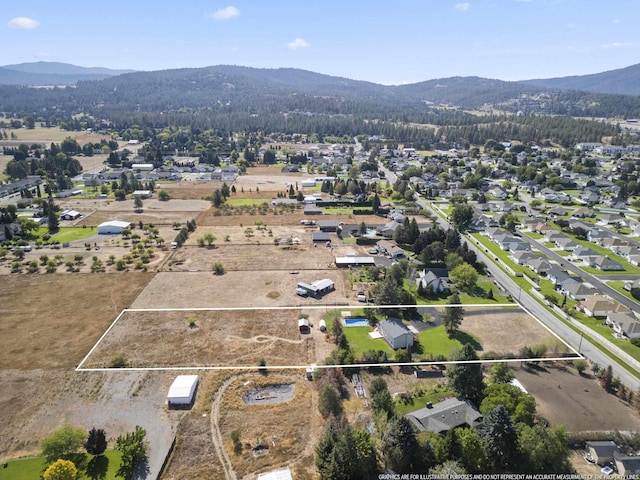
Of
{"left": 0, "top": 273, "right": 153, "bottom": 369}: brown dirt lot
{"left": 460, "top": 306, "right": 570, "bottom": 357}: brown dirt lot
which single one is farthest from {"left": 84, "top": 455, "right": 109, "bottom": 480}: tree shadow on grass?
{"left": 460, "top": 306, "right": 570, "bottom": 357}: brown dirt lot

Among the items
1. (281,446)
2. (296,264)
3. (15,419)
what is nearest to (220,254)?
(296,264)

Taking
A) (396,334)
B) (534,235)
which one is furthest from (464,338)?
(534,235)

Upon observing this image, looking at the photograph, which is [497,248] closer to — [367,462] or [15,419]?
[367,462]

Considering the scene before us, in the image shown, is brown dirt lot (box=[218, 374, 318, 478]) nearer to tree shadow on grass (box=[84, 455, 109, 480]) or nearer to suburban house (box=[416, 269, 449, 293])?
tree shadow on grass (box=[84, 455, 109, 480])

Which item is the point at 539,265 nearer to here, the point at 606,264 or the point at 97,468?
the point at 606,264

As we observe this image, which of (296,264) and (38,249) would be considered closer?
(296,264)

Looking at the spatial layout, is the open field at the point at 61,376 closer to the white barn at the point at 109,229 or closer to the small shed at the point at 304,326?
the small shed at the point at 304,326
